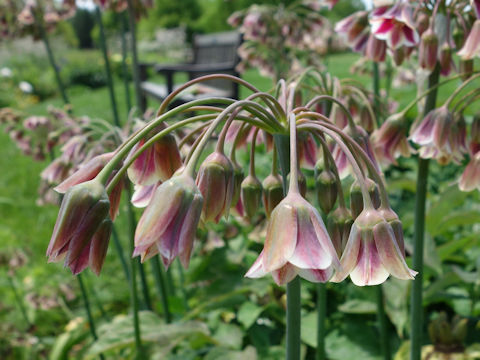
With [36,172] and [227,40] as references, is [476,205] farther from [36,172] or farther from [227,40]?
[227,40]

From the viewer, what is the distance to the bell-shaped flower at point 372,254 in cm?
72

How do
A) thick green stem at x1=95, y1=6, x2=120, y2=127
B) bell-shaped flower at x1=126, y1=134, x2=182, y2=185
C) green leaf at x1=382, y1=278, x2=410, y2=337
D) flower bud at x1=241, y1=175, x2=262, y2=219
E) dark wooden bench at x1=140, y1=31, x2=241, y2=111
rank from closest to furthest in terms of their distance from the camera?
bell-shaped flower at x1=126, y1=134, x2=182, y2=185, flower bud at x1=241, y1=175, x2=262, y2=219, green leaf at x1=382, y1=278, x2=410, y2=337, thick green stem at x1=95, y1=6, x2=120, y2=127, dark wooden bench at x1=140, y1=31, x2=241, y2=111

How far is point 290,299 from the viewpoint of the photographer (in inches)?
A: 33.9

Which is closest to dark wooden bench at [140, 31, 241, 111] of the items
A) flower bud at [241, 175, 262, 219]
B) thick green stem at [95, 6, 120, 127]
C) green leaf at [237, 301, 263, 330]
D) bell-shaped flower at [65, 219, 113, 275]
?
thick green stem at [95, 6, 120, 127]

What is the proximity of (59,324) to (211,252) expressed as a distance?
1381 mm

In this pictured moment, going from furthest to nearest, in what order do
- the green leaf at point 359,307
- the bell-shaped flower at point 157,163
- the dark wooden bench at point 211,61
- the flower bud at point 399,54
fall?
the dark wooden bench at point 211,61
the green leaf at point 359,307
the flower bud at point 399,54
the bell-shaped flower at point 157,163

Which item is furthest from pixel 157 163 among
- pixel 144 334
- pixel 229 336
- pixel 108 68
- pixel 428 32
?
pixel 108 68

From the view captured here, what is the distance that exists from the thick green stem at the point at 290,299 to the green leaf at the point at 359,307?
1.11m

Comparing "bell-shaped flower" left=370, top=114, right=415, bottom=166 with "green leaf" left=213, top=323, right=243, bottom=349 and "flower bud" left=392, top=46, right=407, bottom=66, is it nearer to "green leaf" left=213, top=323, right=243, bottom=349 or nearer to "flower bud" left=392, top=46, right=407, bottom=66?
"flower bud" left=392, top=46, right=407, bottom=66

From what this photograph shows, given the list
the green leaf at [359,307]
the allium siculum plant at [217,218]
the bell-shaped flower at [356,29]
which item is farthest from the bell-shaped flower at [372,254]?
the green leaf at [359,307]

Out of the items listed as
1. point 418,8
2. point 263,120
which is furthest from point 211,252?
point 263,120

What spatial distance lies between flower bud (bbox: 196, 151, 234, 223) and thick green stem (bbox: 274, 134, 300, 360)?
0.12m

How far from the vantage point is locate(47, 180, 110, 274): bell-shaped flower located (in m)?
0.67

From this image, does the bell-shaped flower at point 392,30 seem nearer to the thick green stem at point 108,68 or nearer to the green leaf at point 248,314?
the green leaf at point 248,314
